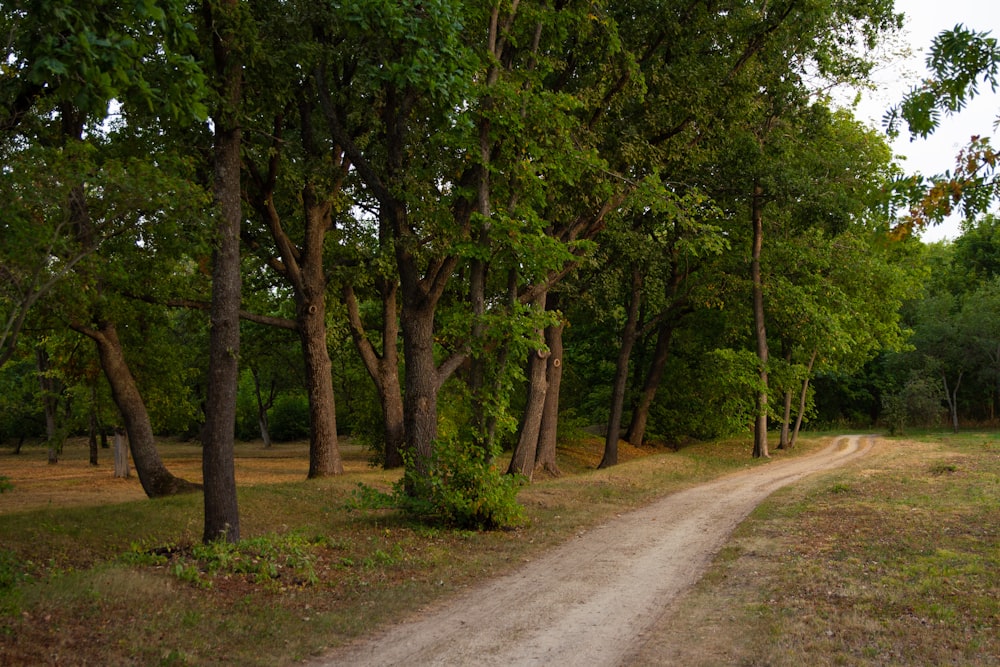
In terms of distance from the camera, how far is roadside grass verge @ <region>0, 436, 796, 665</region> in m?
5.88

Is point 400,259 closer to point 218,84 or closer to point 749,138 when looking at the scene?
point 218,84

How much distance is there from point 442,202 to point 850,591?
8.56 meters

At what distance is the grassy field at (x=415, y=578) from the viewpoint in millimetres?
5848

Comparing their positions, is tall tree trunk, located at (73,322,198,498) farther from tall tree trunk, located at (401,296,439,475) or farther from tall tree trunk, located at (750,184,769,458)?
tall tree trunk, located at (750,184,769,458)

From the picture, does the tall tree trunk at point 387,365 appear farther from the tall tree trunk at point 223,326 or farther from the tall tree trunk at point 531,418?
the tall tree trunk at point 223,326

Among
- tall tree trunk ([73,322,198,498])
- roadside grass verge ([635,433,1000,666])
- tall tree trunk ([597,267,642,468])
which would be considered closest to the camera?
roadside grass verge ([635,433,1000,666])

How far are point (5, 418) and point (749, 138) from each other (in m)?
42.9

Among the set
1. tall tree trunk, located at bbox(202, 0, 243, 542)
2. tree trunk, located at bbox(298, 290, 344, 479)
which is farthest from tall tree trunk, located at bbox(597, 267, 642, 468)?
tall tree trunk, located at bbox(202, 0, 243, 542)

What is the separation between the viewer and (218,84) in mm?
10086

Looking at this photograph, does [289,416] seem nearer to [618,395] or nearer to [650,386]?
[650,386]

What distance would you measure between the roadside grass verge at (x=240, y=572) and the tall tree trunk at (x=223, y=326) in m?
0.58

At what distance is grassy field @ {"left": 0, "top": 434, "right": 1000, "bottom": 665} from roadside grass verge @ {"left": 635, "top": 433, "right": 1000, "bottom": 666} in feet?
0.08

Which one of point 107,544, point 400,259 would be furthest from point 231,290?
point 107,544

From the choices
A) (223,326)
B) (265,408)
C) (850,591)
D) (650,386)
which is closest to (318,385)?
(223,326)
